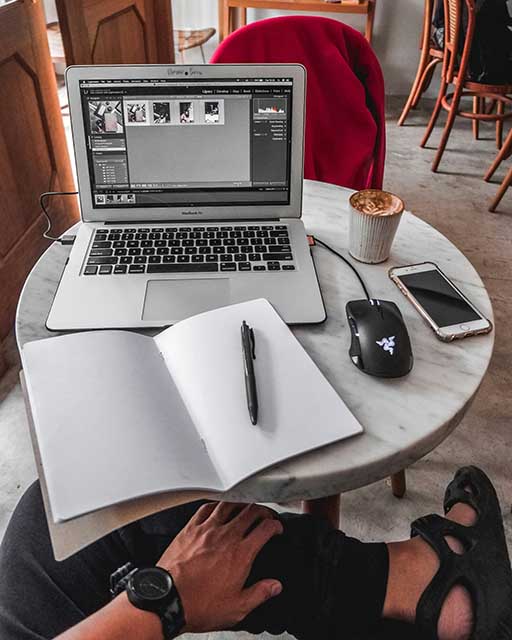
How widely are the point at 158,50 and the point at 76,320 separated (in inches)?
80.0

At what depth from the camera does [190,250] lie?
884 mm

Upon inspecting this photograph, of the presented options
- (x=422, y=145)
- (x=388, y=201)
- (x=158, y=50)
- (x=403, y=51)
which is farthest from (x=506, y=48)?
(x=388, y=201)

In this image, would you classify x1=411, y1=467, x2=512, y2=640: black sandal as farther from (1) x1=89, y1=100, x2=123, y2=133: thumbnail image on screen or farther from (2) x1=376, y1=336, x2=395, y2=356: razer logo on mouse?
(1) x1=89, y1=100, x2=123, y2=133: thumbnail image on screen

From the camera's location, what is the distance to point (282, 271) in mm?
851

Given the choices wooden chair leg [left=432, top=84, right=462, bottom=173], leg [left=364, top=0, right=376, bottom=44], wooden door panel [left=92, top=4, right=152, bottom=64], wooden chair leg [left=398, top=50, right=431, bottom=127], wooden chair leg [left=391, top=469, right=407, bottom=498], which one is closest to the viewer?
wooden chair leg [left=391, top=469, right=407, bottom=498]

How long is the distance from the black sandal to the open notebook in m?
0.29

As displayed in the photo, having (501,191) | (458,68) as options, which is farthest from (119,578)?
(458,68)

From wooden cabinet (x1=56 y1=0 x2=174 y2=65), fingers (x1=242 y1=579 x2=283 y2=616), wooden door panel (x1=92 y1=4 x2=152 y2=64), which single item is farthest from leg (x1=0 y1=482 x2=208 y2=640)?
wooden door panel (x1=92 y1=4 x2=152 y2=64)

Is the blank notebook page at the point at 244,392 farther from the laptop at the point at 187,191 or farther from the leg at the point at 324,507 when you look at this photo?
the leg at the point at 324,507

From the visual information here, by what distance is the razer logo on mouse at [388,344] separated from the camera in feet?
2.26

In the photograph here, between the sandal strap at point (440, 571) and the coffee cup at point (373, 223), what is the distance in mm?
418

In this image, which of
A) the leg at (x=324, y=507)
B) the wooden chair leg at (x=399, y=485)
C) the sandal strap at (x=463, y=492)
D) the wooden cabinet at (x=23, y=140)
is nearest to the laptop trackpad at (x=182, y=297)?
the leg at (x=324, y=507)

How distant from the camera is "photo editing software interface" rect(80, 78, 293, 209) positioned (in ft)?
2.81

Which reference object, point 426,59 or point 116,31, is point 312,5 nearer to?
point 426,59
